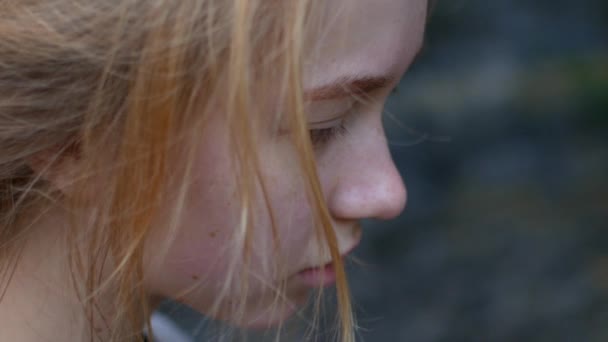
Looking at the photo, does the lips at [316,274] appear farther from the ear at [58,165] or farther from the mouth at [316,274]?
the ear at [58,165]

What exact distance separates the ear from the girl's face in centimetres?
10

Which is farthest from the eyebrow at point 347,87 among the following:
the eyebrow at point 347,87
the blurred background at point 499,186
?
the blurred background at point 499,186

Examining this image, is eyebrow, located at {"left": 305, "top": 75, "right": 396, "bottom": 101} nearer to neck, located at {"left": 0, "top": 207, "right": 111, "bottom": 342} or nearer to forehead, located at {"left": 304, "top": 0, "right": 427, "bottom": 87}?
forehead, located at {"left": 304, "top": 0, "right": 427, "bottom": 87}

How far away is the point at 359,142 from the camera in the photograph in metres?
1.06

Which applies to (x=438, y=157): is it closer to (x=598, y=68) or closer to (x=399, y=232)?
(x=399, y=232)

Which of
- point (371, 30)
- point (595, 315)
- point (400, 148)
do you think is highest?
point (371, 30)

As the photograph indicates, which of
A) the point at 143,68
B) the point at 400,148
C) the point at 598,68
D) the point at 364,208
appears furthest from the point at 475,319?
the point at 143,68

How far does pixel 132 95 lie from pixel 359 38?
21 centimetres

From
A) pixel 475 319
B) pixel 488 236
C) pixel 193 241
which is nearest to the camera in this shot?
pixel 193 241

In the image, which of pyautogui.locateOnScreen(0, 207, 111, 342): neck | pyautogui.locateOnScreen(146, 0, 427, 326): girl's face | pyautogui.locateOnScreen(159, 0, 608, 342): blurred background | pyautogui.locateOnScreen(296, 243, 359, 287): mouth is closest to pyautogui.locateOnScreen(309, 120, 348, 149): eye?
pyautogui.locateOnScreen(146, 0, 427, 326): girl's face

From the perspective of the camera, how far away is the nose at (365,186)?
41.7 inches

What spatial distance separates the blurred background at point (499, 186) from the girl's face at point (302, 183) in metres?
1.37

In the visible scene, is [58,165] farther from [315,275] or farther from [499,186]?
[499,186]

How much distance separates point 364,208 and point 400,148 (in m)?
2.02
